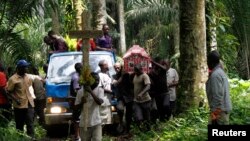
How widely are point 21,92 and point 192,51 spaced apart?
12.4ft

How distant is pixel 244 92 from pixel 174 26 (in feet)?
36.0

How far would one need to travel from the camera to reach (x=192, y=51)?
11031 mm

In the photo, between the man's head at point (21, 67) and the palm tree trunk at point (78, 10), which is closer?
the man's head at point (21, 67)

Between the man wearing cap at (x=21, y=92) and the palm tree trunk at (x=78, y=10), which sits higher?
the palm tree trunk at (x=78, y=10)

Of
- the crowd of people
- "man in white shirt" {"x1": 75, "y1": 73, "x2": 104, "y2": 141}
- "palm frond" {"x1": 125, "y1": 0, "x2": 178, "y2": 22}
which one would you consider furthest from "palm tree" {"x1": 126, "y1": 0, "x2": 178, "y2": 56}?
"man in white shirt" {"x1": 75, "y1": 73, "x2": 104, "y2": 141}

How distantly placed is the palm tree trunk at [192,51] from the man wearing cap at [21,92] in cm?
338

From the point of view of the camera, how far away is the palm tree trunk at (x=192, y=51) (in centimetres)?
1096

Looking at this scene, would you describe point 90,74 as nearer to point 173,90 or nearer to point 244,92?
point 173,90

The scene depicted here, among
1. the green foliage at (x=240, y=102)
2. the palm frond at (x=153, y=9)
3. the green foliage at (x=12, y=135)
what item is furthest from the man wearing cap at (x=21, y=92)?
the palm frond at (x=153, y=9)

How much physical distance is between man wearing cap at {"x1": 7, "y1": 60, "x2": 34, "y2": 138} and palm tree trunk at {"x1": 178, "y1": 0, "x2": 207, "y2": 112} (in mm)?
3375

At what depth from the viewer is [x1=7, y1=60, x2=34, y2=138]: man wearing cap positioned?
1068cm

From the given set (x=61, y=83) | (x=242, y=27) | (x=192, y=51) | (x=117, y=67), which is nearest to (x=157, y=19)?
(x=242, y=27)

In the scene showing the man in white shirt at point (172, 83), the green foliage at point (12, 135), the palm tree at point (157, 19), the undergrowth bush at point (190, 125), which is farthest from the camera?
the palm tree at point (157, 19)

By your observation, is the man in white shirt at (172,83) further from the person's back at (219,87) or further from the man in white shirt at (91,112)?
the person's back at (219,87)
